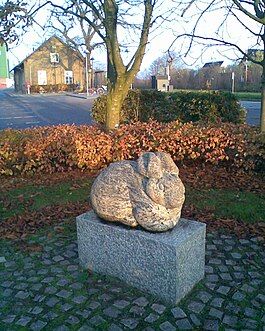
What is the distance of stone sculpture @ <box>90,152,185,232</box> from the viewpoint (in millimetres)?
3260

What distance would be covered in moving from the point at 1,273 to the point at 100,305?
1278 millimetres

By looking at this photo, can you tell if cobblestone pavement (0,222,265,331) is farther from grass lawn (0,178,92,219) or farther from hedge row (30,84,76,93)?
hedge row (30,84,76,93)

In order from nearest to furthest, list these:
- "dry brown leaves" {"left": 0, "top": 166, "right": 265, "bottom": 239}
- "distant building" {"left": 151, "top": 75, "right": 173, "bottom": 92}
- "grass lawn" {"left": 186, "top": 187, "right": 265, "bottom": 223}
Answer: "dry brown leaves" {"left": 0, "top": 166, "right": 265, "bottom": 239} → "grass lawn" {"left": 186, "top": 187, "right": 265, "bottom": 223} → "distant building" {"left": 151, "top": 75, "right": 173, "bottom": 92}

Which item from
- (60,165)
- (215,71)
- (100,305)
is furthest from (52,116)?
(215,71)

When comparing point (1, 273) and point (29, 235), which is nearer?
point (1, 273)

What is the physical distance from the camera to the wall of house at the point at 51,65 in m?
46.1

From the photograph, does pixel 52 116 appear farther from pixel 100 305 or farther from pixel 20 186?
pixel 100 305

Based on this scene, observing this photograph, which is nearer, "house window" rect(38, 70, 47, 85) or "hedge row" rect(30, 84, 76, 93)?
"hedge row" rect(30, 84, 76, 93)

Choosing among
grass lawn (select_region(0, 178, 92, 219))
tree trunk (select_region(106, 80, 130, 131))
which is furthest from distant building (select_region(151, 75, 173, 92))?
grass lawn (select_region(0, 178, 92, 219))

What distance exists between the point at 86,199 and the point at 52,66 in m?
44.7

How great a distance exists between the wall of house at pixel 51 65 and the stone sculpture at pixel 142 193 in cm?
4508

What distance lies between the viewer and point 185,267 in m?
3.22

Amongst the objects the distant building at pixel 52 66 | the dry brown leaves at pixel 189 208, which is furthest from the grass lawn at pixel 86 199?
the distant building at pixel 52 66

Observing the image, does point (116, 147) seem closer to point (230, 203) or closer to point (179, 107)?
point (230, 203)
